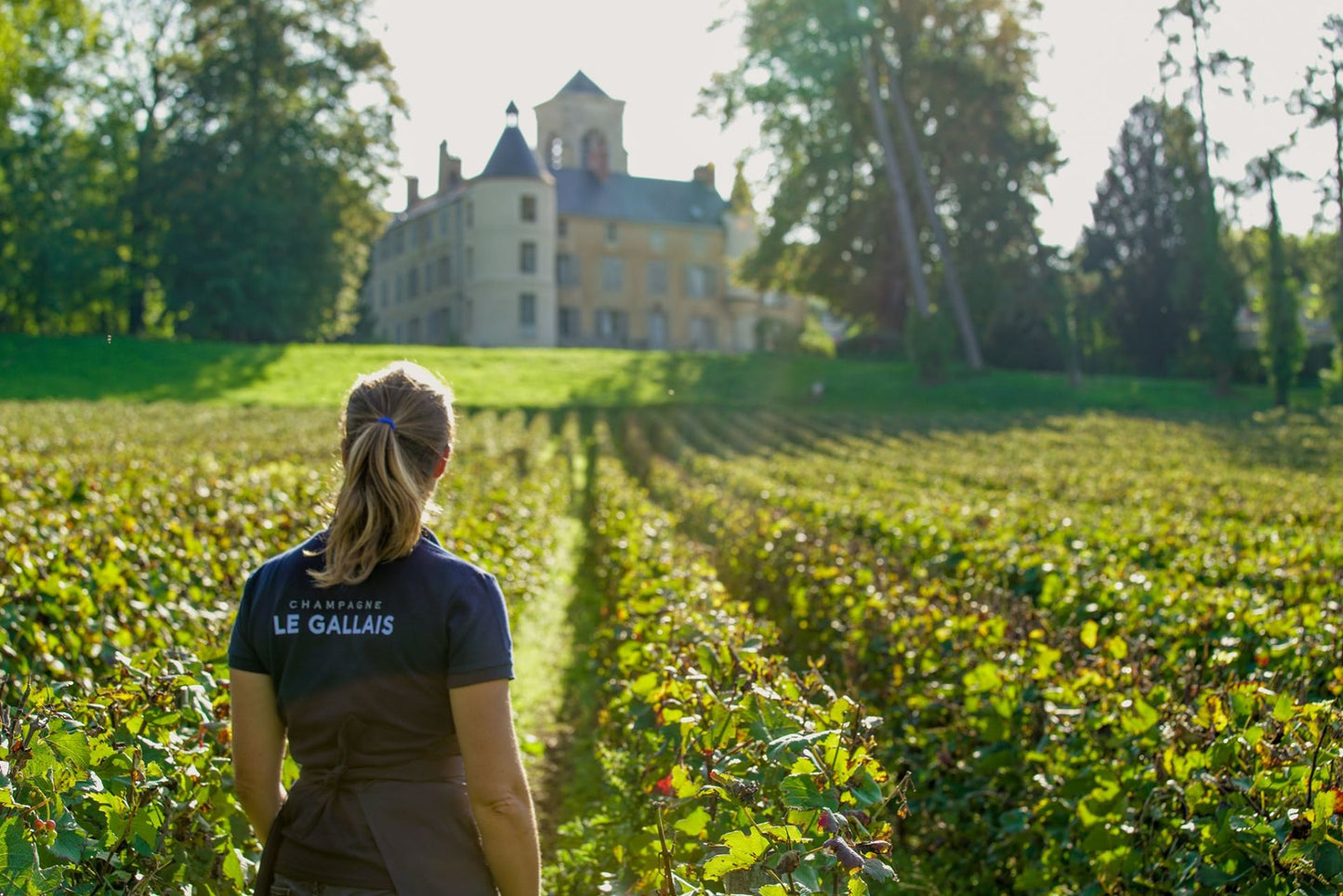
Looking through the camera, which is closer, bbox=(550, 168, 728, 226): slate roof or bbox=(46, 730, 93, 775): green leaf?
bbox=(46, 730, 93, 775): green leaf

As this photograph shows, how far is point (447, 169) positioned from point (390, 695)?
2878 inches

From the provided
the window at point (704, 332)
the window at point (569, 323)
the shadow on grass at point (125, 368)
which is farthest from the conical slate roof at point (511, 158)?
the shadow on grass at point (125, 368)

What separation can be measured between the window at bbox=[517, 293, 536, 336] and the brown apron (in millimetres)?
59249

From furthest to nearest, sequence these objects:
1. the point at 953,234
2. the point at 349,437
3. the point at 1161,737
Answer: the point at 953,234, the point at 1161,737, the point at 349,437

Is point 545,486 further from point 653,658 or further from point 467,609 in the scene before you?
point 467,609

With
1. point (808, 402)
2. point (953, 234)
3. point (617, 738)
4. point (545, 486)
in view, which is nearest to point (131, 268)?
point (808, 402)

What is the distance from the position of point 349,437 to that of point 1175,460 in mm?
19933

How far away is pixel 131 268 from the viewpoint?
47.5 meters

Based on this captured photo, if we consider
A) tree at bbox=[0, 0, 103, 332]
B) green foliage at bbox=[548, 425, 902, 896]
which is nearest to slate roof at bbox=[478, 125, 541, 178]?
tree at bbox=[0, 0, 103, 332]

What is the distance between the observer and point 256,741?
2.87m

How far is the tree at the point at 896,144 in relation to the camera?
147 feet

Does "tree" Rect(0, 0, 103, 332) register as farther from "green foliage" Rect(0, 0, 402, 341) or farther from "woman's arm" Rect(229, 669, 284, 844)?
"woman's arm" Rect(229, 669, 284, 844)

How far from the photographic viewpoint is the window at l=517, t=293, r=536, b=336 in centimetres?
6134

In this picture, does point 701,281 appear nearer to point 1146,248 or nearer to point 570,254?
point 570,254
